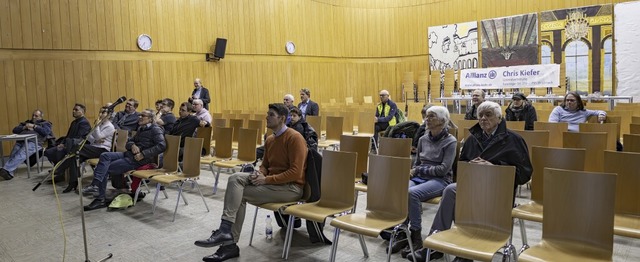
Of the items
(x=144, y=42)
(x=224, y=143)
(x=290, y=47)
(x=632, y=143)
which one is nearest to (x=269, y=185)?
(x=224, y=143)

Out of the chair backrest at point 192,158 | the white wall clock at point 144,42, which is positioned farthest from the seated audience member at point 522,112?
the white wall clock at point 144,42

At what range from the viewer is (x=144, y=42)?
11.5m

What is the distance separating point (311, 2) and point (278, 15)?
1.53m

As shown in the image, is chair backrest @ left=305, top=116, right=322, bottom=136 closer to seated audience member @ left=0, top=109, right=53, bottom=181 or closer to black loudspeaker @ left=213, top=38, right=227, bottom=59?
seated audience member @ left=0, top=109, right=53, bottom=181

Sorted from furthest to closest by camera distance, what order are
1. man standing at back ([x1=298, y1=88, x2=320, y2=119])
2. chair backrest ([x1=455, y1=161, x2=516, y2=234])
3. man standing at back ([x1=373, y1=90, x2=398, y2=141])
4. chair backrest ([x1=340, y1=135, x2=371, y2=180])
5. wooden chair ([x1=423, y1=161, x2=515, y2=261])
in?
man standing at back ([x1=298, y1=88, x2=320, y2=119]) < man standing at back ([x1=373, y1=90, x2=398, y2=141]) < chair backrest ([x1=340, y1=135, x2=371, y2=180]) < chair backrest ([x1=455, y1=161, x2=516, y2=234]) < wooden chair ([x1=423, y1=161, x2=515, y2=261])

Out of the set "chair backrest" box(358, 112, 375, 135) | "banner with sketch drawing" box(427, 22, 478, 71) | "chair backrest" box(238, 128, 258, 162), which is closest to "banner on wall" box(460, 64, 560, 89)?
"banner with sketch drawing" box(427, 22, 478, 71)

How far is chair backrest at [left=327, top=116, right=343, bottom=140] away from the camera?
Result: 7680mm

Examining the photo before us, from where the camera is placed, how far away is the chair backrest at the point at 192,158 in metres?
5.26

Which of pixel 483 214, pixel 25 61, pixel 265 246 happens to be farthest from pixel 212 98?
pixel 483 214

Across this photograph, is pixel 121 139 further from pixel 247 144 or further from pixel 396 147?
pixel 396 147

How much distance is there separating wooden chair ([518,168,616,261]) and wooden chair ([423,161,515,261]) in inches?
8.6

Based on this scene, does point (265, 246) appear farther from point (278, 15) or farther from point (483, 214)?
point (278, 15)

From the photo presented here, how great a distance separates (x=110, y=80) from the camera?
36.3 ft

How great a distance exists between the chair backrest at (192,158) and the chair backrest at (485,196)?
10.0 feet
